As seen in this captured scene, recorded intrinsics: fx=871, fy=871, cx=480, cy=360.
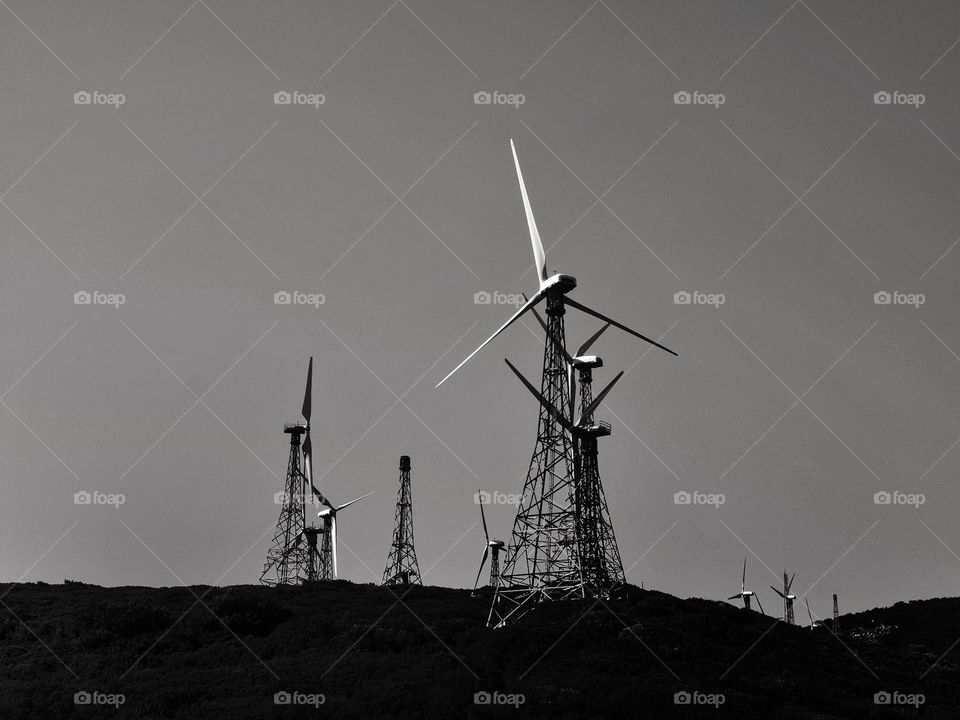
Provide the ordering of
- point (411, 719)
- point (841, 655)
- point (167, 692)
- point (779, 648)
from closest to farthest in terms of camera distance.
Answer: point (411, 719), point (167, 692), point (779, 648), point (841, 655)

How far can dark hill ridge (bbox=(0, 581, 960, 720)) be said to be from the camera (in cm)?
3691

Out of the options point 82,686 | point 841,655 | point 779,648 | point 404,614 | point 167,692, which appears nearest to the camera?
point 167,692

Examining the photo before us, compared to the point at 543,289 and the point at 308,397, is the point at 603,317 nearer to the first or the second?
the point at 543,289

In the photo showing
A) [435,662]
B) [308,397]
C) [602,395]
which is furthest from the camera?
[308,397]

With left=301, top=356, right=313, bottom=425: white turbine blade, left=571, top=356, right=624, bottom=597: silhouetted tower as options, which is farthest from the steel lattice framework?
left=301, top=356, right=313, bottom=425: white turbine blade

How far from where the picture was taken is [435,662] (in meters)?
42.4

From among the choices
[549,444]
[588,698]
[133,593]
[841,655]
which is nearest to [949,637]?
[841,655]

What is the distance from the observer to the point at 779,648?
47.8 m

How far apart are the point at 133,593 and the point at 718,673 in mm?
49561

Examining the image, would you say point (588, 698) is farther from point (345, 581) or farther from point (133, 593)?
point (133, 593)

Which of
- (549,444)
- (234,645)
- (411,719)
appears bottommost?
(411,719)

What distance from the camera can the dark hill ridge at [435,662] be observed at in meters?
36.9

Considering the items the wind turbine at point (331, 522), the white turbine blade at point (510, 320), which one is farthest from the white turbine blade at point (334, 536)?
the white turbine blade at point (510, 320)

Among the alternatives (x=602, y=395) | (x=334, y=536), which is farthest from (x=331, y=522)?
(x=602, y=395)
